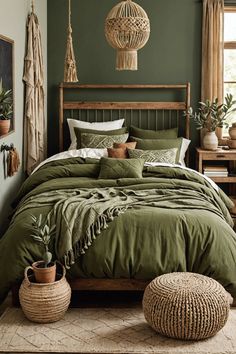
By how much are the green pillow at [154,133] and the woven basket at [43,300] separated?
304cm

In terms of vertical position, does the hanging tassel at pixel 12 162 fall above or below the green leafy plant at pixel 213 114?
below

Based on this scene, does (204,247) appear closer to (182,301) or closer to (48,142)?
(182,301)

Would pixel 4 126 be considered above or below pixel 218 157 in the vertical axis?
above

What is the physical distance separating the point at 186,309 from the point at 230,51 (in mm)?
4084

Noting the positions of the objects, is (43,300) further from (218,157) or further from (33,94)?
(218,157)

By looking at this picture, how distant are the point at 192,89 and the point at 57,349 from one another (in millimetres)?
4115

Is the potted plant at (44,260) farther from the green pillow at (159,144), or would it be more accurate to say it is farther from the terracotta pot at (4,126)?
the green pillow at (159,144)

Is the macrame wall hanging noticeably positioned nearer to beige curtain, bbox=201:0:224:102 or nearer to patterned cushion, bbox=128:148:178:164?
patterned cushion, bbox=128:148:178:164

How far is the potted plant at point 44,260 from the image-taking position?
3.85 metres

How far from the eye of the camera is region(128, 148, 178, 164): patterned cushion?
6051mm

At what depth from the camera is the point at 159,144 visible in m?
6.38

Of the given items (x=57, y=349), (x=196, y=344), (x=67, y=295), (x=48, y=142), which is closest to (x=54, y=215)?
(x=67, y=295)

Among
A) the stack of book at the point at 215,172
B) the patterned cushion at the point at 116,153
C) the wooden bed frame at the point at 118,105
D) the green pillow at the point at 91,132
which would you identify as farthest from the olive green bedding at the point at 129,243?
the wooden bed frame at the point at 118,105

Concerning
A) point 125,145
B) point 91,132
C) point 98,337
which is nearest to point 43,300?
point 98,337
